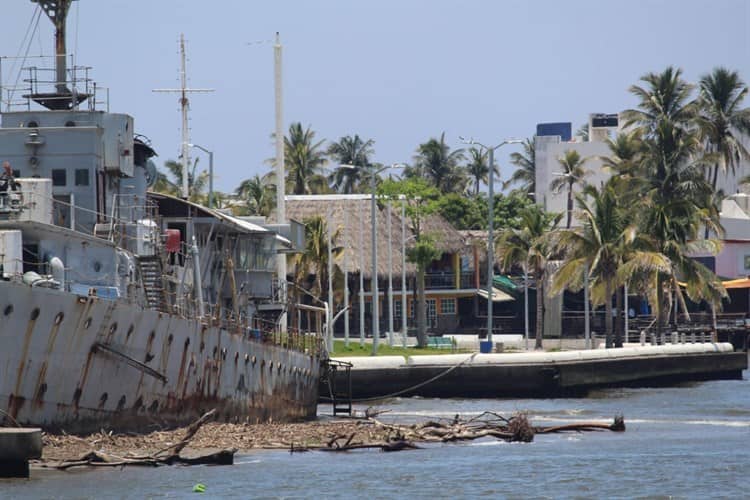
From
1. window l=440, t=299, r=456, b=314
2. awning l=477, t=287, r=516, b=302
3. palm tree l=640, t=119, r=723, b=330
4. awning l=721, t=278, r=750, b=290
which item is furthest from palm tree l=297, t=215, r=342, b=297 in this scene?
awning l=721, t=278, r=750, b=290

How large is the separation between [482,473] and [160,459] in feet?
23.5

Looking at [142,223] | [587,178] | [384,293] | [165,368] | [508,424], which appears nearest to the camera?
[165,368]

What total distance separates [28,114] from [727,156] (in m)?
70.1

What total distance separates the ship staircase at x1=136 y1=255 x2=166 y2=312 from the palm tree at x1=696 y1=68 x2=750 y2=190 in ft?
226

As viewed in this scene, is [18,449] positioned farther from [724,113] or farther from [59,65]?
[724,113]

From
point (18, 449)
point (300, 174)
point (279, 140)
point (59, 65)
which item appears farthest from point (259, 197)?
point (18, 449)

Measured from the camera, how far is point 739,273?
382ft

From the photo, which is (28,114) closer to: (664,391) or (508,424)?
(508,424)

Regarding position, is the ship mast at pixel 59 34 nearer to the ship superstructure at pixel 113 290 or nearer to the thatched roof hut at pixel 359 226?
the ship superstructure at pixel 113 290

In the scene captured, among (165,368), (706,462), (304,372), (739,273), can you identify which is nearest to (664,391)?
(304,372)

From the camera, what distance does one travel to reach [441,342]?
8800 cm

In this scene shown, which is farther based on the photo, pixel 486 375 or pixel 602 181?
pixel 602 181

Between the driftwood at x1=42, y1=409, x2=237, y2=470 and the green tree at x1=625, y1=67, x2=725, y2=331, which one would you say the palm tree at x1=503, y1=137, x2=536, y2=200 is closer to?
the green tree at x1=625, y1=67, x2=725, y2=331

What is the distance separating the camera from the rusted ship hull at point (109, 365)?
31.5 metres
